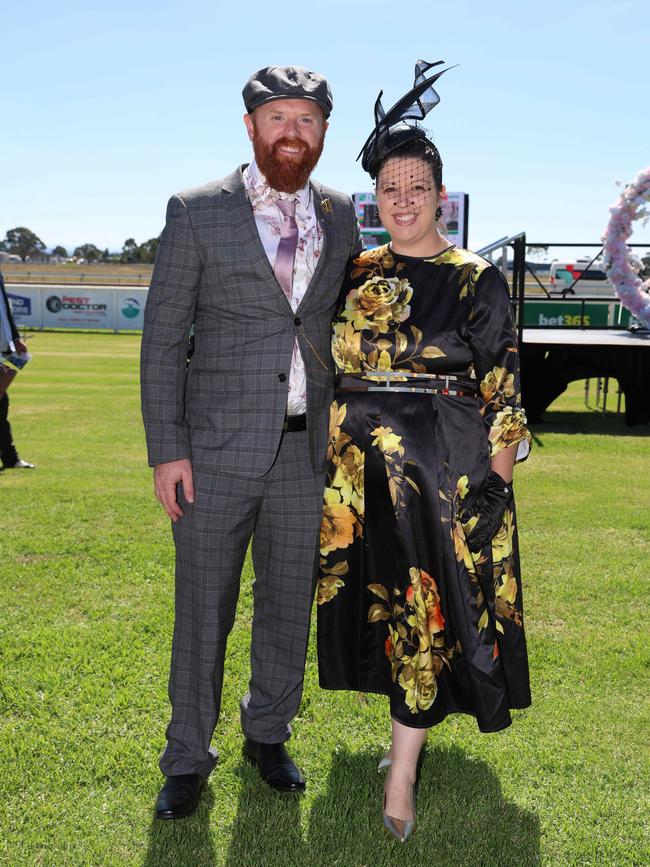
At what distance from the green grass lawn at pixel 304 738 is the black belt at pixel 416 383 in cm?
134

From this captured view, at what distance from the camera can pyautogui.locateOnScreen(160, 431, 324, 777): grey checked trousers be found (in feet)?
9.08

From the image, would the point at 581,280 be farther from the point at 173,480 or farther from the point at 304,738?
the point at 173,480

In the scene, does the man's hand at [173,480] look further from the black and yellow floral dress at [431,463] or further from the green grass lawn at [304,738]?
the green grass lawn at [304,738]

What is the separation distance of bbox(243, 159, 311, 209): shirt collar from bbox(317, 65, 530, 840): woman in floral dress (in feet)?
0.78

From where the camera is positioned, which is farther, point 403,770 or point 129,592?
point 129,592

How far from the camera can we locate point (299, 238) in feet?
9.09

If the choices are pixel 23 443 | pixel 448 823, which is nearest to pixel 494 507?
pixel 448 823

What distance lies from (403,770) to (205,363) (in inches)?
55.3

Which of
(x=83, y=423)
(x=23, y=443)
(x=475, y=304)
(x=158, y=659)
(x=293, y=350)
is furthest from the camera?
(x=83, y=423)

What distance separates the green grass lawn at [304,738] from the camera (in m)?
2.60

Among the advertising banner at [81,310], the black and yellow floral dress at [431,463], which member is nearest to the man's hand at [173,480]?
the black and yellow floral dress at [431,463]

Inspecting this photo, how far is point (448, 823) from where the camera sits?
2.69 m

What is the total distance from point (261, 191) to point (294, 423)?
742 mm

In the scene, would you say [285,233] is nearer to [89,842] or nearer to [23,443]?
[89,842]
